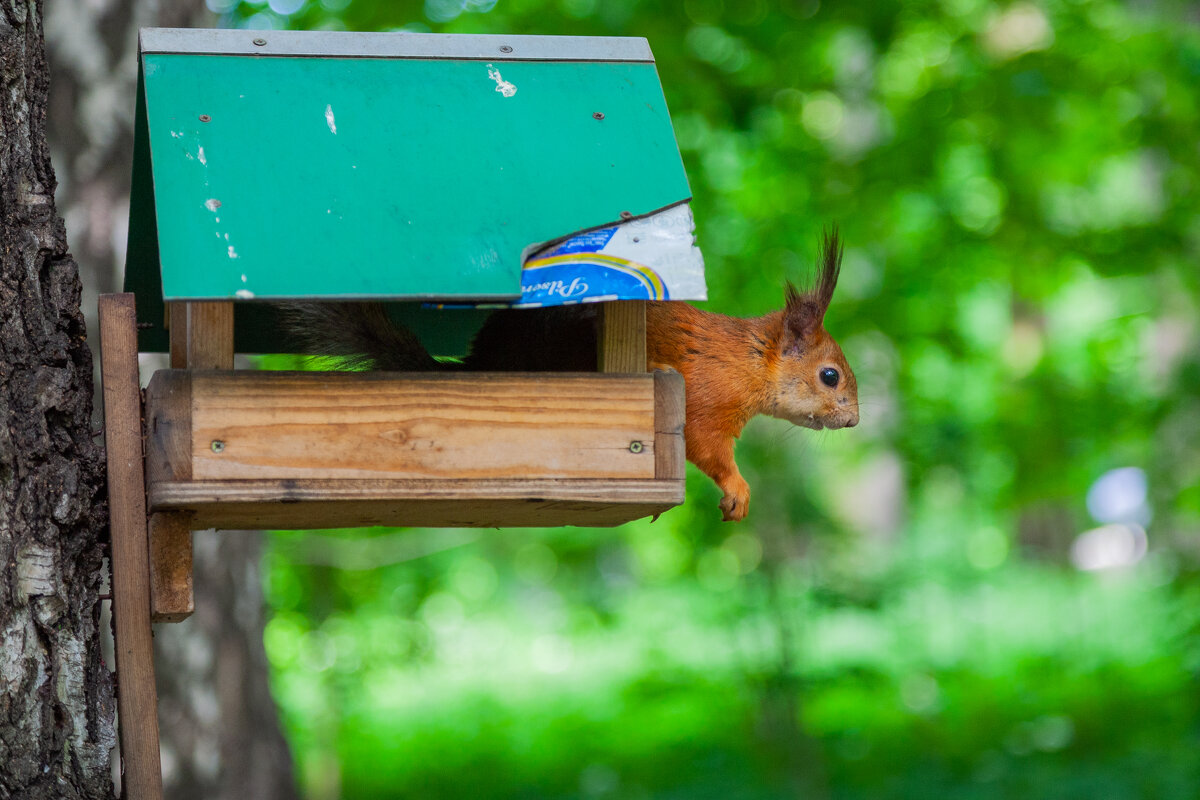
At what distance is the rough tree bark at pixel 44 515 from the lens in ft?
4.79

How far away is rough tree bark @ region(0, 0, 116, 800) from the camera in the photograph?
146cm

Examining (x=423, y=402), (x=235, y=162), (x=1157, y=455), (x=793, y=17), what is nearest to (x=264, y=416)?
(x=423, y=402)

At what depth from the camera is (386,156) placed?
4.78 ft

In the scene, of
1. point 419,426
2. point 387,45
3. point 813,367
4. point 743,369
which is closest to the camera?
point 419,426

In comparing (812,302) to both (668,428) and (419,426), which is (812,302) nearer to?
(668,428)

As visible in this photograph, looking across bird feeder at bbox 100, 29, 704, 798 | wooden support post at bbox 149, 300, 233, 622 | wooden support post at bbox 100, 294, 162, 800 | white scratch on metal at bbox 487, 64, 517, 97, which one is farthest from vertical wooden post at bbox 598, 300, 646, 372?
wooden support post at bbox 100, 294, 162, 800

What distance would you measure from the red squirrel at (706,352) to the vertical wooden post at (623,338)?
0.69 feet

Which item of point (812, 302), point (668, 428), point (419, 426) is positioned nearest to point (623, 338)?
point (668, 428)

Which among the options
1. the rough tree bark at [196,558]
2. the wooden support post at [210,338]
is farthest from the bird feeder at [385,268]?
the rough tree bark at [196,558]

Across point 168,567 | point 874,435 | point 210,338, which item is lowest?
point 168,567

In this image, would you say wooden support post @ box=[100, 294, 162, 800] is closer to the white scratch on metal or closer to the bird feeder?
the bird feeder

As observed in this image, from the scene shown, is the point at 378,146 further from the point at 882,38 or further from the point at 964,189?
the point at 964,189

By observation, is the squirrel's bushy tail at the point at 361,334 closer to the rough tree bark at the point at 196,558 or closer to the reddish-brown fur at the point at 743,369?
the reddish-brown fur at the point at 743,369

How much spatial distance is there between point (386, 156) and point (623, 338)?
1.31ft
